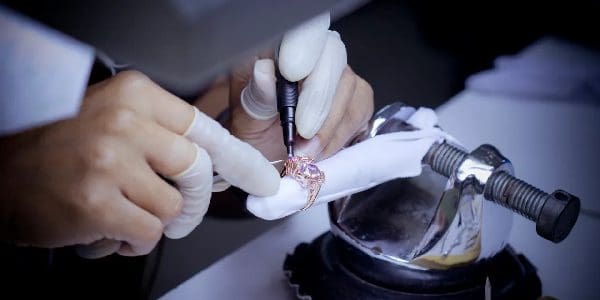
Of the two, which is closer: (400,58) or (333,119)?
(333,119)

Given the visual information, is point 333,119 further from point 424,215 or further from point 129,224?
point 129,224

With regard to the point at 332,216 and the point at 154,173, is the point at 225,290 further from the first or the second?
the point at 154,173

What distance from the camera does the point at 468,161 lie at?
0.67 m

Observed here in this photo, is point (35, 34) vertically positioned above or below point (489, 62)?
above

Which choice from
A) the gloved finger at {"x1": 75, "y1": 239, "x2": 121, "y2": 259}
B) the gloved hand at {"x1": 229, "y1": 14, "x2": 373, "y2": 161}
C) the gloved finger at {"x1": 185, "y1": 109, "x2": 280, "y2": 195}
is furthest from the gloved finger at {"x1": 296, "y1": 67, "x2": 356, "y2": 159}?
the gloved finger at {"x1": 75, "y1": 239, "x2": 121, "y2": 259}

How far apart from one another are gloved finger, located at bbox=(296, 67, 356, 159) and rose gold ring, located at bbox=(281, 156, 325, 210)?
0.04 metres

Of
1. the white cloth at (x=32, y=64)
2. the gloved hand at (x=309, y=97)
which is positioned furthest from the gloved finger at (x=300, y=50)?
the white cloth at (x=32, y=64)

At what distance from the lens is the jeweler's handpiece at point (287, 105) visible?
648 millimetres

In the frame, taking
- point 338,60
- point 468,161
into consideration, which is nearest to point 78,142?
point 338,60

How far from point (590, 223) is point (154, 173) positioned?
71cm

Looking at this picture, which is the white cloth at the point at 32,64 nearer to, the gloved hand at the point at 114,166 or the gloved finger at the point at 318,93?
the gloved hand at the point at 114,166

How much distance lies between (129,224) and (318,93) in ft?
0.81

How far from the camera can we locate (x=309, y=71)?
649mm

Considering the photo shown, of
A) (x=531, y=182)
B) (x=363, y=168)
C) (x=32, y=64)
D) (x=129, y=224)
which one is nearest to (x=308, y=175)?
(x=363, y=168)
